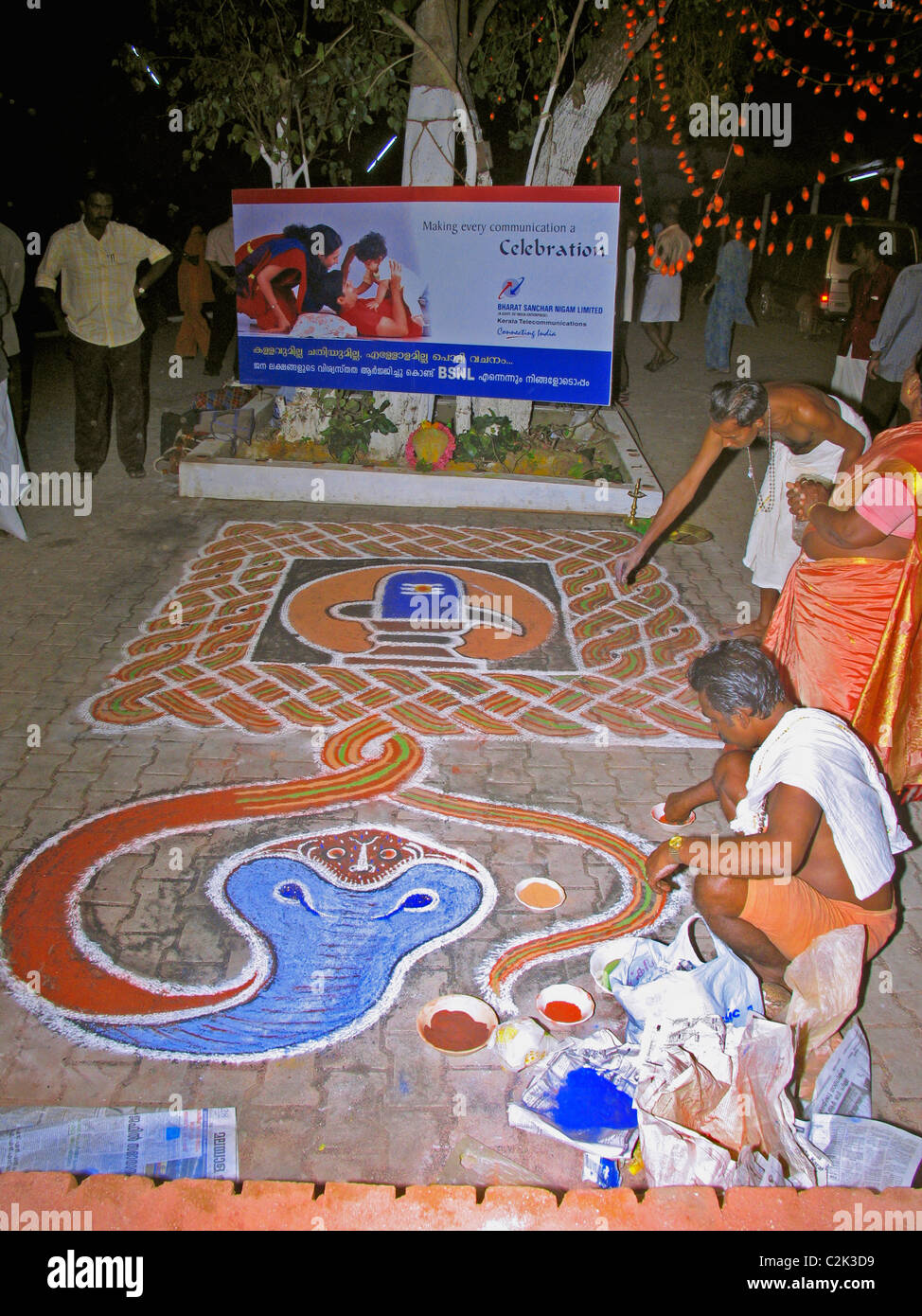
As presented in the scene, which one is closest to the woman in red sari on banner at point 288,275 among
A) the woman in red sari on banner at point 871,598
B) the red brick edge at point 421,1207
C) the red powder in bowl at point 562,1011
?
the woman in red sari on banner at point 871,598

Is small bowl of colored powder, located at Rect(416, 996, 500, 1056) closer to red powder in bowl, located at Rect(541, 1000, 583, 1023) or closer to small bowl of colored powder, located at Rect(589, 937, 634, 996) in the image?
red powder in bowl, located at Rect(541, 1000, 583, 1023)

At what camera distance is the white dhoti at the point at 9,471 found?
6.05 meters

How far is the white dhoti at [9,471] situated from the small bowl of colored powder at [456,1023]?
192 inches

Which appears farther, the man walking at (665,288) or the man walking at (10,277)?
the man walking at (665,288)

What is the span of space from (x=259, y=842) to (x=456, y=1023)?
1130 mm

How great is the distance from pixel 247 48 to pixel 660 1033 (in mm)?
8845

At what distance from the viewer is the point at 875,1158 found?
7.20 ft

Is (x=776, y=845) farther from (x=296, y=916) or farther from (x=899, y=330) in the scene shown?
(x=899, y=330)

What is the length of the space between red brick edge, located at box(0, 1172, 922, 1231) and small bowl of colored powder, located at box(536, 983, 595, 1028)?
26.7 inches

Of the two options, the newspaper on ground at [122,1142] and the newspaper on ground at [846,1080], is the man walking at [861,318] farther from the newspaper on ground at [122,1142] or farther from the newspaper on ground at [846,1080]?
the newspaper on ground at [122,1142]

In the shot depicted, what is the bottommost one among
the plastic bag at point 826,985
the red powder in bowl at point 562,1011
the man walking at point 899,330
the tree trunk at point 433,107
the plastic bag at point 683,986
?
the red powder in bowl at point 562,1011

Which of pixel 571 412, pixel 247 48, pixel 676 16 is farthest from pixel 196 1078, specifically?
pixel 676 16

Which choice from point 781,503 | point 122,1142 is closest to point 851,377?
point 781,503

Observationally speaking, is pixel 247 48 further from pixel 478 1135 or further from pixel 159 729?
pixel 478 1135
